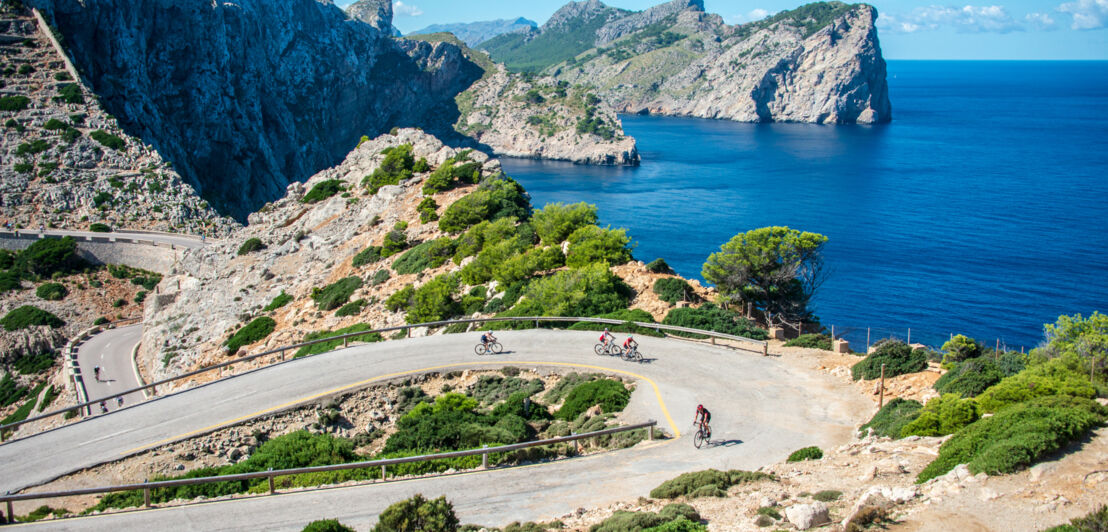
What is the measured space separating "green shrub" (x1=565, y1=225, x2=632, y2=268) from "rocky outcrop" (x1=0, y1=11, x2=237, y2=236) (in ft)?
179

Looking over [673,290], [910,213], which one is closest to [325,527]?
[673,290]

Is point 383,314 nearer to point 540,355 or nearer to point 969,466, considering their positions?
point 540,355

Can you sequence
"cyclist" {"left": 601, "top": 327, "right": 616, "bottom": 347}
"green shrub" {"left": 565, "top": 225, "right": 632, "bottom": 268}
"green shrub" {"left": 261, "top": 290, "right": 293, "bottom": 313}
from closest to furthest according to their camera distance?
"cyclist" {"left": 601, "top": 327, "right": 616, "bottom": 347} < "green shrub" {"left": 565, "top": 225, "right": 632, "bottom": 268} < "green shrub" {"left": 261, "top": 290, "right": 293, "bottom": 313}

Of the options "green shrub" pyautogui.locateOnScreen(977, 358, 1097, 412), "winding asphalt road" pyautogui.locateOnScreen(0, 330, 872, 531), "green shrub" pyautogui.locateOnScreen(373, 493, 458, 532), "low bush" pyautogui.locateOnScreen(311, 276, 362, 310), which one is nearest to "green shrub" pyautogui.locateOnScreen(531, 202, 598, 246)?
"winding asphalt road" pyautogui.locateOnScreen(0, 330, 872, 531)

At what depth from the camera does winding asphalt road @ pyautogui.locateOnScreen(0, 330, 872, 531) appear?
61.5ft

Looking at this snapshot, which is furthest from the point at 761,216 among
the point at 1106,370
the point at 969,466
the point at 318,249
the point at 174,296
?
the point at 969,466

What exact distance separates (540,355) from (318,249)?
31.5m

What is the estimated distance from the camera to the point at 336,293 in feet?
159

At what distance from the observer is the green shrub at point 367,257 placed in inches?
2085

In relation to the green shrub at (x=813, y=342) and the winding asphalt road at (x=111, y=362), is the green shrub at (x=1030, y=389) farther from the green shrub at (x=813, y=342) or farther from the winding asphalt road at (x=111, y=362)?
the winding asphalt road at (x=111, y=362)

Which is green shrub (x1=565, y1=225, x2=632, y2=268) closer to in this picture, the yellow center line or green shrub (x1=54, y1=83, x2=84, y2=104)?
the yellow center line

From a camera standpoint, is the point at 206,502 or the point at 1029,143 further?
the point at 1029,143

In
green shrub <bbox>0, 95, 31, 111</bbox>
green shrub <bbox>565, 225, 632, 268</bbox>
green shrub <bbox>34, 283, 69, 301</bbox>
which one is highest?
green shrub <bbox>0, 95, 31, 111</bbox>

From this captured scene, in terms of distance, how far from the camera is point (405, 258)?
50469 millimetres
